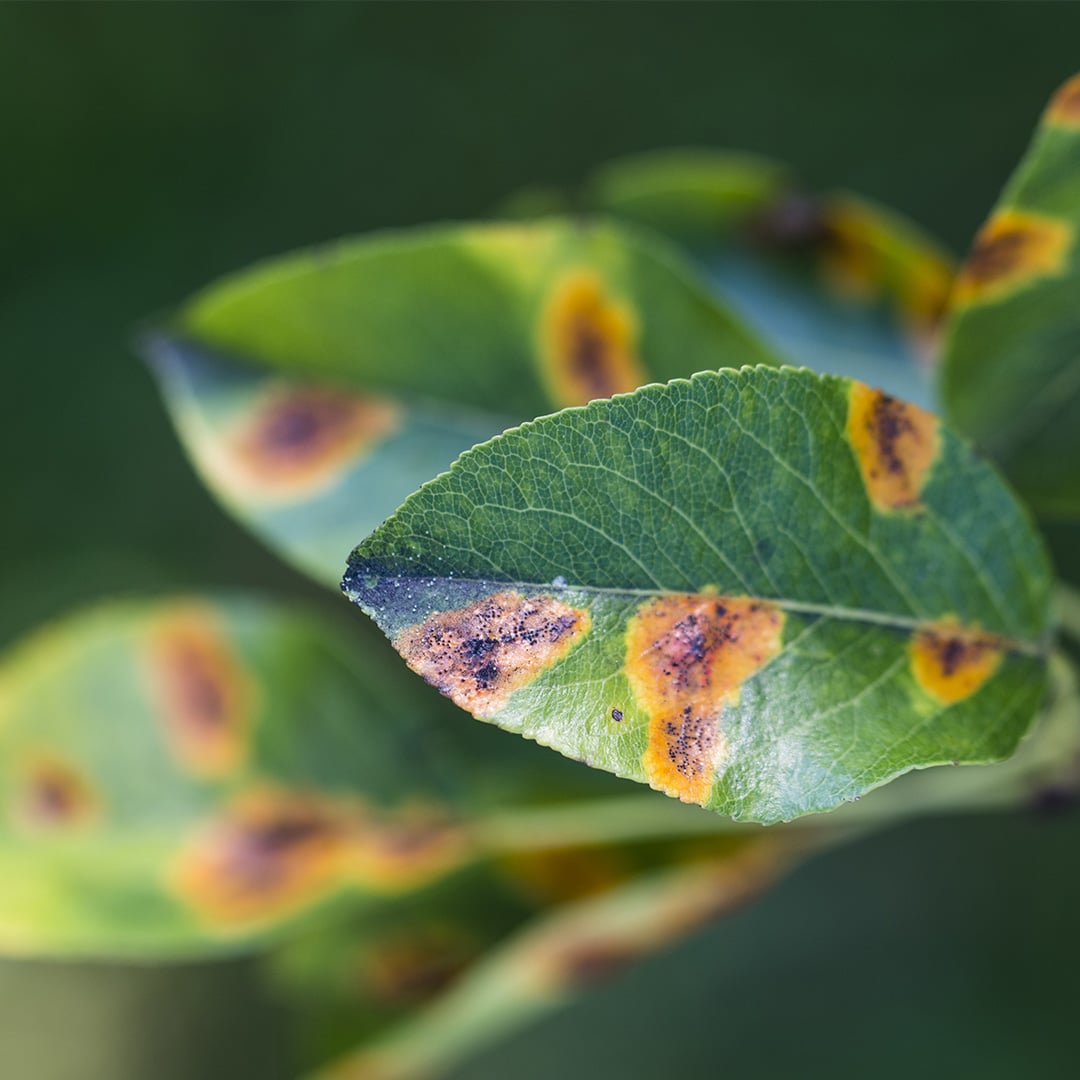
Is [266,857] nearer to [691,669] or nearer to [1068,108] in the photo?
[691,669]

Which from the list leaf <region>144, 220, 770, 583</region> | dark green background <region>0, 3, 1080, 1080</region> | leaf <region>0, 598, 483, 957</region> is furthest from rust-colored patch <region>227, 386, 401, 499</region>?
dark green background <region>0, 3, 1080, 1080</region>

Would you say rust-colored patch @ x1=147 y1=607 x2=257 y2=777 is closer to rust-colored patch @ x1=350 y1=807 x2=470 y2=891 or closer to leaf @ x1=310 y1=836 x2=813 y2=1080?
rust-colored patch @ x1=350 y1=807 x2=470 y2=891

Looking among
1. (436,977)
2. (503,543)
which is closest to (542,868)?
(436,977)

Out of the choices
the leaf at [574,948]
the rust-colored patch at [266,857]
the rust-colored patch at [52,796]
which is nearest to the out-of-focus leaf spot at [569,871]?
the leaf at [574,948]

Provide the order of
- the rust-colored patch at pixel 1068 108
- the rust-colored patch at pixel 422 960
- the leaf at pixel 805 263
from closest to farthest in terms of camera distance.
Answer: the rust-colored patch at pixel 1068 108 → the leaf at pixel 805 263 → the rust-colored patch at pixel 422 960

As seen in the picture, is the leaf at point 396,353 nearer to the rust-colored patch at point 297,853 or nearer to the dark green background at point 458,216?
the rust-colored patch at point 297,853

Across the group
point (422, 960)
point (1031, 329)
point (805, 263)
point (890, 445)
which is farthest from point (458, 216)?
point (890, 445)
